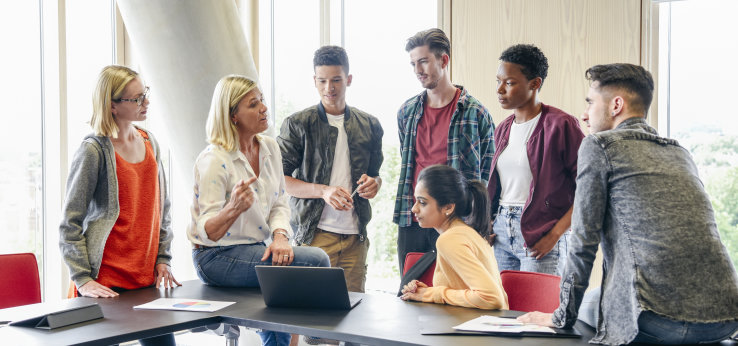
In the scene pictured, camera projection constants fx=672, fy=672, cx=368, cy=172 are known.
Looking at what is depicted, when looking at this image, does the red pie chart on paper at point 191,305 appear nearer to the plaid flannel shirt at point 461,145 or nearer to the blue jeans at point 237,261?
the blue jeans at point 237,261

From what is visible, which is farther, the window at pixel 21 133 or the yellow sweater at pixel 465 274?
the window at pixel 21 133

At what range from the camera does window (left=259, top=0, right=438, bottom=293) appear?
5.56 m

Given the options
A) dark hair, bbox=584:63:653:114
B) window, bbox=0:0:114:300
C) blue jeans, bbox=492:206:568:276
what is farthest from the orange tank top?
window, bbox=0:0:114:300

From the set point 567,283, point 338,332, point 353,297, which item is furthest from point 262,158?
point 567,283

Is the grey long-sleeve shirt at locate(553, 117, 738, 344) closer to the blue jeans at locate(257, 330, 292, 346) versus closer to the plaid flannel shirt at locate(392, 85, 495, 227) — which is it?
the blue jeans at locate(257, 330, 292, 346)

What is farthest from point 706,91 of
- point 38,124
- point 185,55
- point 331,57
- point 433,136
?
point 38,124

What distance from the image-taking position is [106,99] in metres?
2.67

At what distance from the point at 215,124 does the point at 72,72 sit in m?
2.36

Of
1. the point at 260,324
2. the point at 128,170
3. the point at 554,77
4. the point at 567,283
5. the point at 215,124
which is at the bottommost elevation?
the point at 260,324

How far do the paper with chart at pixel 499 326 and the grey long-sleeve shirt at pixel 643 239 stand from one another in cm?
8

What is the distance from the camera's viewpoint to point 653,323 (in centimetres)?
177

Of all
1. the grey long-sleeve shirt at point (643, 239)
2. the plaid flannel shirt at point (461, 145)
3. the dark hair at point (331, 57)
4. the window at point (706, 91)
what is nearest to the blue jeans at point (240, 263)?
the plaid flannel shirt at point (461, 145)

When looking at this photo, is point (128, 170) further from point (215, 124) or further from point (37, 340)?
point (37, 340)

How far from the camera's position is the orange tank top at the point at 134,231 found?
2.69 meters
